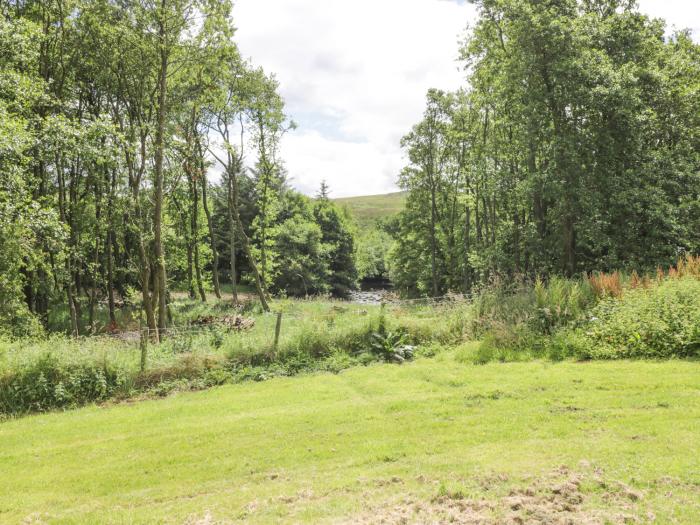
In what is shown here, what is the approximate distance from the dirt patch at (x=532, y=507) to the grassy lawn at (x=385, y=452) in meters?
0.02

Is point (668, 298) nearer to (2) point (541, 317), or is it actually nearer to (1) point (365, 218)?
(2) point (541, 317)

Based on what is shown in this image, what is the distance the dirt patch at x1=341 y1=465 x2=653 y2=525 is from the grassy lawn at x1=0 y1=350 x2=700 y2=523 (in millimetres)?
20

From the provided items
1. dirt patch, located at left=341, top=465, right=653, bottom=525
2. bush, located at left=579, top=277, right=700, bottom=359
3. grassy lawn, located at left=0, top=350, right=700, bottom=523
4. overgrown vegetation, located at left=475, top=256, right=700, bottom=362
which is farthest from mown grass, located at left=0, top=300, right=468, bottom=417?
dirt patch, located at left=341, top=465, right=653, bottom=525

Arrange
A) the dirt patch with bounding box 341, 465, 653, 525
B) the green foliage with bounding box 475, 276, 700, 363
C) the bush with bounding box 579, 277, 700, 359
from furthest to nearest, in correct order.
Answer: the green foliage with bounding box 475, 276, 700, 363, the bush with bounding box 579, 277, 700, 359, the dirt patch with bounding box 341, 465, 653, 525

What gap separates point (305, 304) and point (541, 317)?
52.8 feet

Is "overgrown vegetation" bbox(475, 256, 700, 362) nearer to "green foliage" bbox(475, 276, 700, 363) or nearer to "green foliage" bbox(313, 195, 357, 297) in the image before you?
"green foliage" bbox(475, 276, 700, 363)

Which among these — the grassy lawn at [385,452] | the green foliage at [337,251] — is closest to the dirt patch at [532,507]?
the grassy lawn at [385,452]

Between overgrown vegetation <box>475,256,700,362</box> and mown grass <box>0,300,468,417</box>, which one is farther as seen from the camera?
mown grass <box>0,300,468,417</box>

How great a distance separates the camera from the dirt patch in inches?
166

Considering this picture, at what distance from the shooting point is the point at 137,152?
776 inches

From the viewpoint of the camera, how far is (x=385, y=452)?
634 centimetres

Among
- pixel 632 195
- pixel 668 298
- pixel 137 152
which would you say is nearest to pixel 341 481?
pixel 668 298

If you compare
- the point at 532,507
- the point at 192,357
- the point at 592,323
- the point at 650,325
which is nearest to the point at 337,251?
the point at 192,357

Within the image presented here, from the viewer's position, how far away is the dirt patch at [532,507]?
4.21 m
